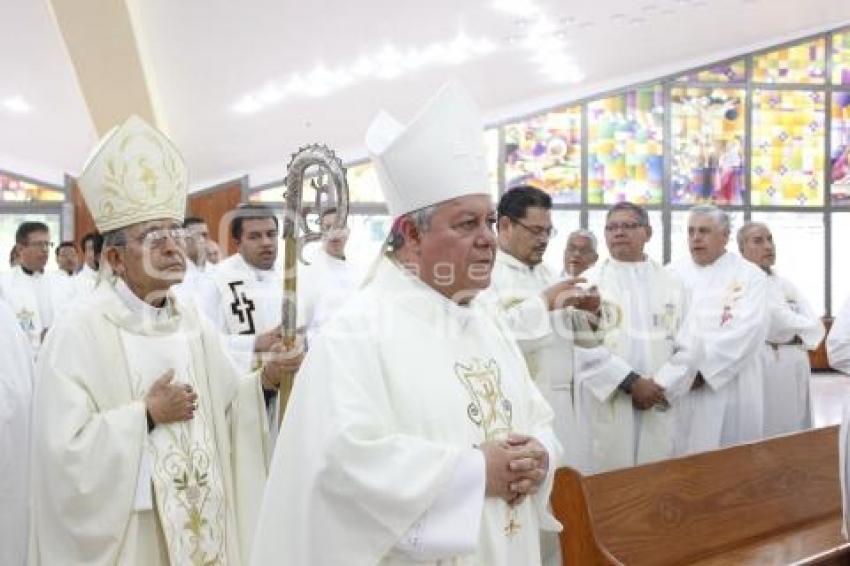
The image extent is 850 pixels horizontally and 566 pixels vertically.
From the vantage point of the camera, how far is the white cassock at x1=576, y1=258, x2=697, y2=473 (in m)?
5.37

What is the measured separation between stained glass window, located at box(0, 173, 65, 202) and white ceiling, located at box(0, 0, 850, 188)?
19 cm

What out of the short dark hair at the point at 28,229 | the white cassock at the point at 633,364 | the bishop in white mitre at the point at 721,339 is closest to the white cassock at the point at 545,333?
the white cassock at the point at 633,364

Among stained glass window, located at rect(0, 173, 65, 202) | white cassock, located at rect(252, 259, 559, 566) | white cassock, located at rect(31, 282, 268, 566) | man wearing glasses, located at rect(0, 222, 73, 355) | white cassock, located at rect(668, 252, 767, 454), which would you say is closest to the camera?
white cassock, located at rect(252, 259, 559, 566)

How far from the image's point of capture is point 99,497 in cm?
304

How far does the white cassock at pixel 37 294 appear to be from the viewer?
385 inches

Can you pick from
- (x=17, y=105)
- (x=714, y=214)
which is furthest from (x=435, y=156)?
(x=17, y=105)

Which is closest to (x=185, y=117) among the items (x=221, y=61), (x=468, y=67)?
(x=221, y=61)

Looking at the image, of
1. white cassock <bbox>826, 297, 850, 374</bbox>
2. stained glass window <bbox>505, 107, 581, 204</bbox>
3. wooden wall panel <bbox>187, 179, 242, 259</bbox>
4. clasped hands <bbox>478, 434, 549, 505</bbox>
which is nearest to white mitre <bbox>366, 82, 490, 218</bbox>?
clasped hands <bbox>478, 434, 549, 505</bbox>

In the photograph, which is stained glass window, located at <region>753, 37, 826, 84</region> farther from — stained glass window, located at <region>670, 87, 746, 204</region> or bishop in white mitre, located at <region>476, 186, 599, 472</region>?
bishop in white mitre, located at <region>476, 186, 599, 472</region>

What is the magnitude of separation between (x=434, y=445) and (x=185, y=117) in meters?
9.43

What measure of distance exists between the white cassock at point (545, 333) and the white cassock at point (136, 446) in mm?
1500

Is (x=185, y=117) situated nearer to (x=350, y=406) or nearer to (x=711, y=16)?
(x=711, y=16)

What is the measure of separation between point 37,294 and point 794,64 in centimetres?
1173

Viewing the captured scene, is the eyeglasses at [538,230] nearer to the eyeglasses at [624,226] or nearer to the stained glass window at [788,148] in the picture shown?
the eyeglasses at [624,226]
